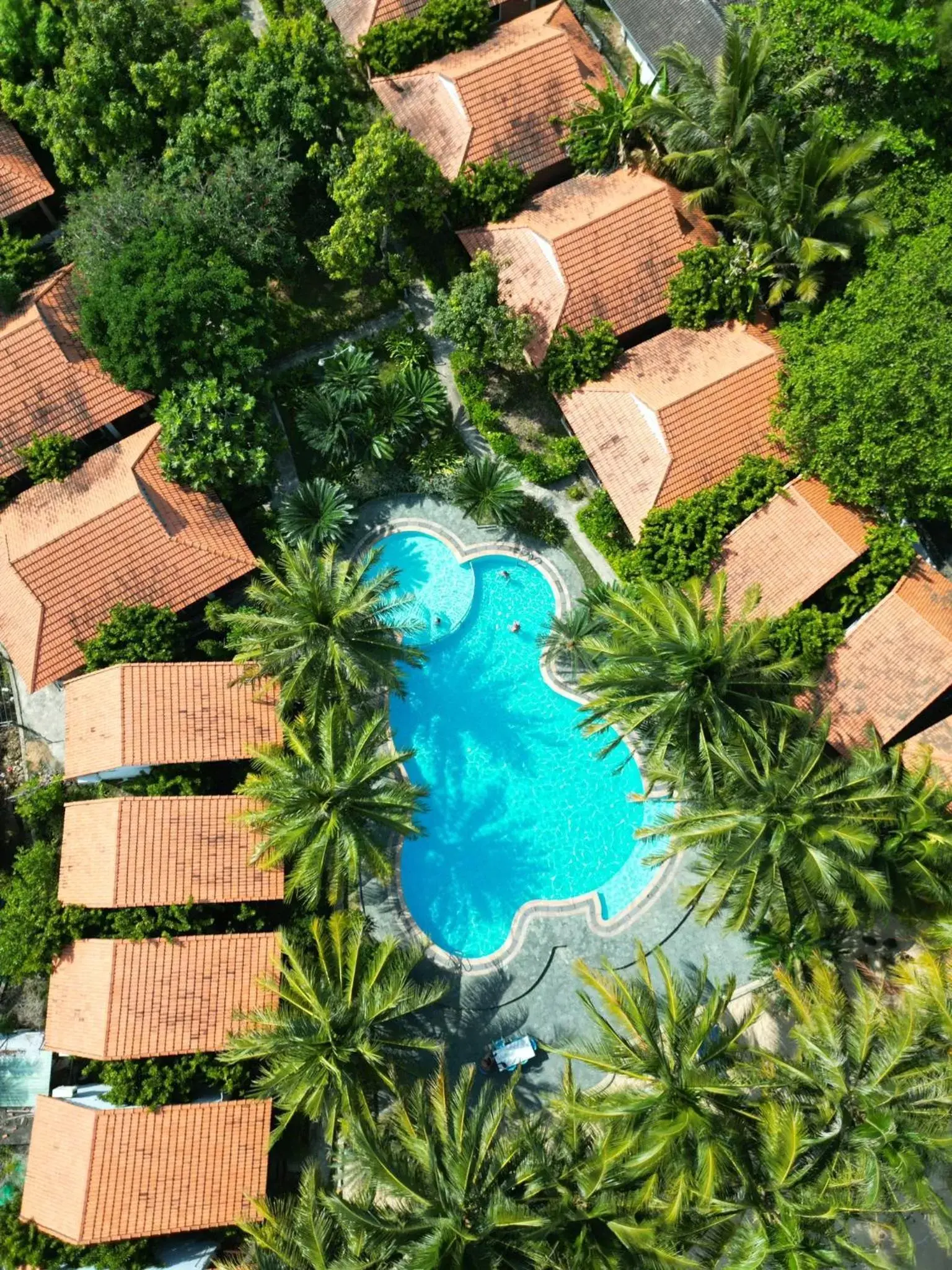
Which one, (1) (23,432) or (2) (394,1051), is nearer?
(2) (394,1051)

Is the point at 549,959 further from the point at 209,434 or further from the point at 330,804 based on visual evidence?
the point at 209,434

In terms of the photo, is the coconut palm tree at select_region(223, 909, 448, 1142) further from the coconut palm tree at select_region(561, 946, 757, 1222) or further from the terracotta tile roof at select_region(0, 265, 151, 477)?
the terracotta tile roof at select_region(0, 265, 151, 477)

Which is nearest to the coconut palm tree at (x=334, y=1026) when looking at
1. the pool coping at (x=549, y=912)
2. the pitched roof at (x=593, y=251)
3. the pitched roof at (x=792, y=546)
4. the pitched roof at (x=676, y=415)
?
the pool coping at (x=549, y=912)

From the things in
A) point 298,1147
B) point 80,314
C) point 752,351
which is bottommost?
point 298,1147

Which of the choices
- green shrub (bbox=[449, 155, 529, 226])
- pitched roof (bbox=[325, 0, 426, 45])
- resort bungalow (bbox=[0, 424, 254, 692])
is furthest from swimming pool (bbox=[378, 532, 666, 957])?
pitched roof (bbox=[325, 0, 426, 45])

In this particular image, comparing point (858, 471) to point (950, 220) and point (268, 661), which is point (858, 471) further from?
point (268, 661)

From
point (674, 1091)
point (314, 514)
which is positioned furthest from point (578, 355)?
point (674, 1091)

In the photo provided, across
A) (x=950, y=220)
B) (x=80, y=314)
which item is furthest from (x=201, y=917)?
(x=950, y=220)

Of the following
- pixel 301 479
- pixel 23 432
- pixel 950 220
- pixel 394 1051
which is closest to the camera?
pixel 394 1051
